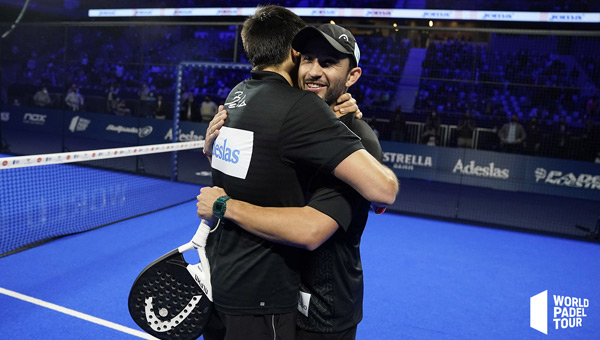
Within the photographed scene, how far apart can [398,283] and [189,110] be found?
9504mm

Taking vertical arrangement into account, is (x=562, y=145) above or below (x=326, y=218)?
below

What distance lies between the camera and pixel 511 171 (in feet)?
31.8

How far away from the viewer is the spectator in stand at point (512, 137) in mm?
12258

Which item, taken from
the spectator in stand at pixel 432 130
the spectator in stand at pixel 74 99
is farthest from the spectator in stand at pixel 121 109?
the spectator in stand at pixel 432 130

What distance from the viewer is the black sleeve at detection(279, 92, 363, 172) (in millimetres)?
1506

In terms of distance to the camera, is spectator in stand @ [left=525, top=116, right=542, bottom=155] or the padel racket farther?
spectator in stand @ [left=525, top=116, right=542, bottom=155]

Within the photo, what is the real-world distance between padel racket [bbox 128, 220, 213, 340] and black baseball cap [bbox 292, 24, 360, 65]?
0.80 m

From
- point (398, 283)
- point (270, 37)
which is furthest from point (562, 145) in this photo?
point (270, 37)

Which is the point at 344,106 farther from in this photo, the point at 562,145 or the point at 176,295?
the point at 562,145

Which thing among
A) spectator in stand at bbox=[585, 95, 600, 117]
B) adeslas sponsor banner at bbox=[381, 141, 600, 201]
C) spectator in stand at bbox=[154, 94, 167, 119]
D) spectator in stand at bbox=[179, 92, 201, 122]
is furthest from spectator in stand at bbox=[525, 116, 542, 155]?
spectator in stand at bbox=[154, 94, 167, 119]

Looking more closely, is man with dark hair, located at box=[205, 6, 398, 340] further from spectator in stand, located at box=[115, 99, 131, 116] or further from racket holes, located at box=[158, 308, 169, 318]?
spectator in stand, located at box=[115, 99, 131, 116]

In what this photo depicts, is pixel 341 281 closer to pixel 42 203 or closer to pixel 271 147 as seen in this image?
pixel 271 147

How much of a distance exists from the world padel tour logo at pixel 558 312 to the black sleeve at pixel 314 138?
393cm

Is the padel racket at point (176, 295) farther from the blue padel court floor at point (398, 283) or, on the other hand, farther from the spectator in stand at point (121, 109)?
the spectator in stand at point (121, 109)
